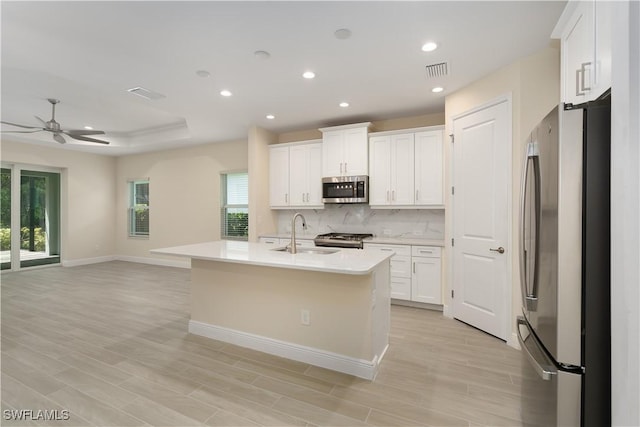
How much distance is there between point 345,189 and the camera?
454 centimetres

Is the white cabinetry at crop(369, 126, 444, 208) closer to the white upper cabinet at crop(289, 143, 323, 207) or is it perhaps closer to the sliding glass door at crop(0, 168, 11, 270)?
the white upper cabinet at crop(289, 143, 323, 207)

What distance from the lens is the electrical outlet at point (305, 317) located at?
8.18 ft

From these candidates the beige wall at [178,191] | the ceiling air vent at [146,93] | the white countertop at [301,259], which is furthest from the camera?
the beige wall at [178,191]

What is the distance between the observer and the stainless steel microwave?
14.6 feet

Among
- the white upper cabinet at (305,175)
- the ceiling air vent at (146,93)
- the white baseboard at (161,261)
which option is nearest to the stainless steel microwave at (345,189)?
the white upper cabinet at (305,175)

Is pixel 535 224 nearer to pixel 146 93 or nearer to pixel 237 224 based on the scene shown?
pixel 146 93

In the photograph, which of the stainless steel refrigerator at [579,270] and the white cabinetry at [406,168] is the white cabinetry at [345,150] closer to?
the white cabinetry at [406,168]

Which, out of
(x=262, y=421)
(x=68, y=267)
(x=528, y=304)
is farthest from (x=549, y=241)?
(x=68, y=267)

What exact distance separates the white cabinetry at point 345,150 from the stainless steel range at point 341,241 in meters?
0.99

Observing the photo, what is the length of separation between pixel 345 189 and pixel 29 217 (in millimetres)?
7062

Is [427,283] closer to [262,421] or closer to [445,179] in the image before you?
[445,179]

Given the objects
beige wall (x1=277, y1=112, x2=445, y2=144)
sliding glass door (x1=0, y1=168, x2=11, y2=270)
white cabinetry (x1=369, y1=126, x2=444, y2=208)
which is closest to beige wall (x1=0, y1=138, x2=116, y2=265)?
sliding glass door (x1=0, y1=168, x2=11, y2=270)

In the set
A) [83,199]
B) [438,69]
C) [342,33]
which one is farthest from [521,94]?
[83,199]

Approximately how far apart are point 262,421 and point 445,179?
3.29 m
